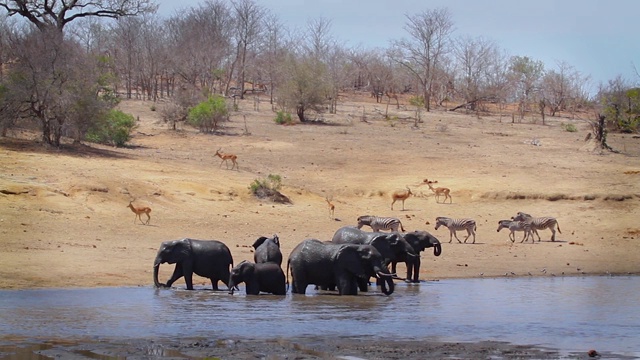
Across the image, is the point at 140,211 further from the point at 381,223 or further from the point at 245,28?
the point at 245,28

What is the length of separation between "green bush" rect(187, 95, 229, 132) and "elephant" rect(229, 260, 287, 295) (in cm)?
2006

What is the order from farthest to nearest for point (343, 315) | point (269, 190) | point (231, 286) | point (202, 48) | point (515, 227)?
point (202, 48) < point (269, 190) < point (515, 227) < point (231, 286) < point (343, 315)

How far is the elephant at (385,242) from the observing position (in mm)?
16781

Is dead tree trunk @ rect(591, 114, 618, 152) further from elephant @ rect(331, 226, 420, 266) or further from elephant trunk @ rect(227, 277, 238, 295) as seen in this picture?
elephant trunk @ rect(227, 277, 238, 295)

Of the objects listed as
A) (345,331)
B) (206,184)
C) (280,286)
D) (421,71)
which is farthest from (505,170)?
(421,71)

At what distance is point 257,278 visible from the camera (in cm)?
A: 1480

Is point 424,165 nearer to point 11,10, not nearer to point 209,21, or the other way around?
point 11,10

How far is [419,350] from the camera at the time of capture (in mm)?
10258

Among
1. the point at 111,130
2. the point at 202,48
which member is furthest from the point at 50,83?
the point at 202,48

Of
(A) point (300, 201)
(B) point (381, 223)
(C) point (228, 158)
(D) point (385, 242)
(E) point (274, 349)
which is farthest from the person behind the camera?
(C) point (228, 158)

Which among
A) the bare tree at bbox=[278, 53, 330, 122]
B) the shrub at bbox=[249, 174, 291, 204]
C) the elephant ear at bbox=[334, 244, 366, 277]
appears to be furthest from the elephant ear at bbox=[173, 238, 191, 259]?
the bare tree at bbox=[278, 53, 330, 122]

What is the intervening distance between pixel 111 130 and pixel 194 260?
50.2 ft

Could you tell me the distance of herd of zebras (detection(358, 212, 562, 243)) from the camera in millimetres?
21406

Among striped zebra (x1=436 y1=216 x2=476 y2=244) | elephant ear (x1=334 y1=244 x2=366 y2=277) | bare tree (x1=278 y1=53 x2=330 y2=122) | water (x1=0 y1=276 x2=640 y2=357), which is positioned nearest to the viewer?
water (x1=0 y1=276 x2=640 y2=357)
